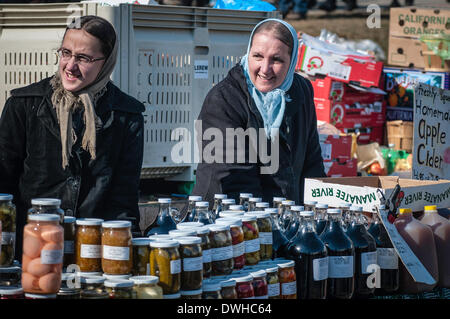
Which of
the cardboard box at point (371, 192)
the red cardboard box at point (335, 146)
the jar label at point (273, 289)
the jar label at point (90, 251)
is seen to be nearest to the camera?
the jar label at point (90, 251)

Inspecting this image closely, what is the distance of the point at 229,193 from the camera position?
413cm

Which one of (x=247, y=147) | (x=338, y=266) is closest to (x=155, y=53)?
(x=247, y=147)

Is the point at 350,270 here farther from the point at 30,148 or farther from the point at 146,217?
the point at 146,217

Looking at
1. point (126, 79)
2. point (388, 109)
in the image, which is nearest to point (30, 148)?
point (126, 79)

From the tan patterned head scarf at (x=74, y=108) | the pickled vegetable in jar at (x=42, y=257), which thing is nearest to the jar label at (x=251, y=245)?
the pickled vegetable in jar at (x=42, y=257)

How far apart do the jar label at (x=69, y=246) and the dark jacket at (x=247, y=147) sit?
5.02 feet

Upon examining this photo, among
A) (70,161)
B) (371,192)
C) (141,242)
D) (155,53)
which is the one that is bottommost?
(141,242)

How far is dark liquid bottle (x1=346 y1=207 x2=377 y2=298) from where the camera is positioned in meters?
3.25

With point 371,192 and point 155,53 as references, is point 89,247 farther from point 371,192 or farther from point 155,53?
point 155,53

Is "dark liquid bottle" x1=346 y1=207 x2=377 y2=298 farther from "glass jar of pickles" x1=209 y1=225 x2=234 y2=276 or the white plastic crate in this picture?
the white plastic crate

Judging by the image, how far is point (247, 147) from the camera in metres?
4.16

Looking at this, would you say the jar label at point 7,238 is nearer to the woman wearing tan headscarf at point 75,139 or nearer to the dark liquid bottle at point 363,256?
the woman wearing tan headscarf at point 75,139

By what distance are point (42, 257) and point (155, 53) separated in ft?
9.35

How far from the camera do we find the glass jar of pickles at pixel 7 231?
8.86 feet
